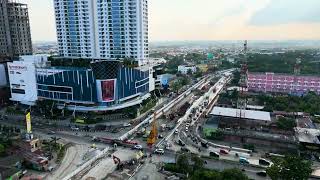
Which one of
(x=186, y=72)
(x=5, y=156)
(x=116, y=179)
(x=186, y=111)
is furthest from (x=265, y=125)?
(x=186, y=72)

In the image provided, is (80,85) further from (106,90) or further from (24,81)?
(24,81)

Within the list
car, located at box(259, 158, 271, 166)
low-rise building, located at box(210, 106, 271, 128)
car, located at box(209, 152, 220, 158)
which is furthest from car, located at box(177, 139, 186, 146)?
car, located at box(259, 158, 271, 166)

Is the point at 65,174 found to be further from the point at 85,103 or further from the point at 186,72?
the point at 186,72

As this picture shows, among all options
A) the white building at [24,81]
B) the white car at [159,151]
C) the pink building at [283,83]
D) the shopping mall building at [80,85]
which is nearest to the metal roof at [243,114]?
the white car at [159,151]

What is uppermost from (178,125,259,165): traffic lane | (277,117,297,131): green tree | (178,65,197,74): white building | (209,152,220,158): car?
(178,65,197,74): white building

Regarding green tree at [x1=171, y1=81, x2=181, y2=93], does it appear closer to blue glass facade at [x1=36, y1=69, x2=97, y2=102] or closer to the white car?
blue glass facade at [x1=36, y1=69, x2=97, y2=102]

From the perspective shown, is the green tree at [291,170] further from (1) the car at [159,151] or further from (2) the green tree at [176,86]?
(2) the green tree at [176,86]
